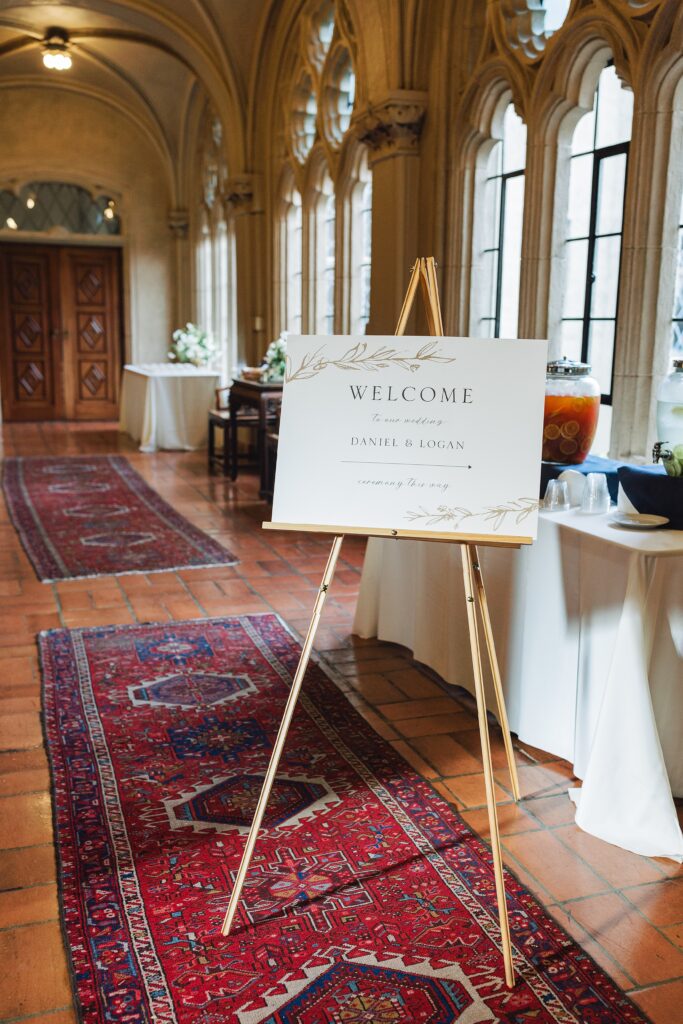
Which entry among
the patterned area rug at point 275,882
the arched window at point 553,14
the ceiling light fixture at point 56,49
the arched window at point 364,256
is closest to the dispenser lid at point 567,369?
the patterned area rug at point 275,882

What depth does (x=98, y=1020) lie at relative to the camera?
6.65ft

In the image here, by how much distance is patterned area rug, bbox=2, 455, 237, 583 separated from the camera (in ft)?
19.5

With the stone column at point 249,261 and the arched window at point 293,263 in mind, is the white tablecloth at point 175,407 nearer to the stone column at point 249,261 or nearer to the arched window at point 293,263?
the stone column at point 249,261

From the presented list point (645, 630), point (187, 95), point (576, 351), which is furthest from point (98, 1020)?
point (187, 95)

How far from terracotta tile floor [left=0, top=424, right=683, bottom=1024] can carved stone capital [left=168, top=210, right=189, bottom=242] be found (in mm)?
9620

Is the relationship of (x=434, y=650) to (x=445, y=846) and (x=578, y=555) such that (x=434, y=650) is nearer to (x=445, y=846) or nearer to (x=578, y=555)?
(x=578, y=555)

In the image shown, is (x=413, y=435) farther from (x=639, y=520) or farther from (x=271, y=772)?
(x=639, y=520)

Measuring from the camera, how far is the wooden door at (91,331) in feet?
49.4

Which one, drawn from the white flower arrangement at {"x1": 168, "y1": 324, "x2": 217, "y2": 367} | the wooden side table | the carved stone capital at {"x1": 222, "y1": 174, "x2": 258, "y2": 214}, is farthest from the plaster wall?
the wooden side table

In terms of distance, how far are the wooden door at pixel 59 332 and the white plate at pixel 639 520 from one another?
13276 millimetres

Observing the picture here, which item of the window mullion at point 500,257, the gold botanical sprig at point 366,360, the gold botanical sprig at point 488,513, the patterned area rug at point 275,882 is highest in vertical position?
the window mullion at point 500,257

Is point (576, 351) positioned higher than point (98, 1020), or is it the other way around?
point (576, 351)

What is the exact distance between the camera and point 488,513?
2383mm

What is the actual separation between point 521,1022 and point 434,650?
2.00 meters
